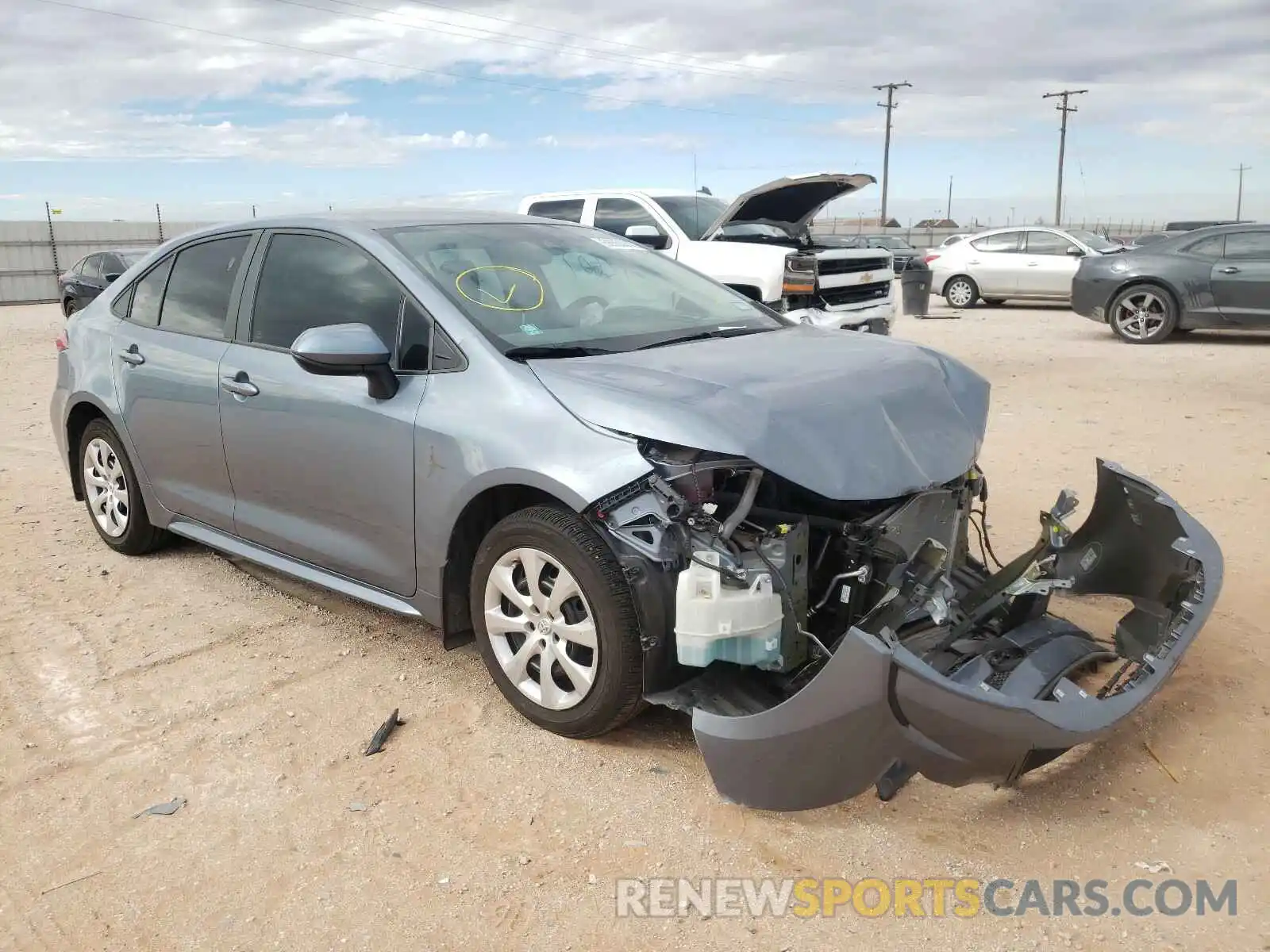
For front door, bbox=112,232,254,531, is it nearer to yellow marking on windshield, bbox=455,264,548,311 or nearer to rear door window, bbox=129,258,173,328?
rear door window, bbox=129,258,173,328

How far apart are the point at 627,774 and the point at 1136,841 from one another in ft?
4.79

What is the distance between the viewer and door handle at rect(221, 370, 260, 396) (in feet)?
14.0

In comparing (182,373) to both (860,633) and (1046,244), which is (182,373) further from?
(1046,244)

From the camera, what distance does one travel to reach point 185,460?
4746mm

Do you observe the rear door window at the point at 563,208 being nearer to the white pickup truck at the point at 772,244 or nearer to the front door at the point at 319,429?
the white pickup truck at the point at 772,244

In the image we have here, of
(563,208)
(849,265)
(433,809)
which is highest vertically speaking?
(563,208)

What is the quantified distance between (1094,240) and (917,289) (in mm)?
4572

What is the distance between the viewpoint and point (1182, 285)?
43.4 feet

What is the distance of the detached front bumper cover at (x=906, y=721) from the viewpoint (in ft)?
8.73

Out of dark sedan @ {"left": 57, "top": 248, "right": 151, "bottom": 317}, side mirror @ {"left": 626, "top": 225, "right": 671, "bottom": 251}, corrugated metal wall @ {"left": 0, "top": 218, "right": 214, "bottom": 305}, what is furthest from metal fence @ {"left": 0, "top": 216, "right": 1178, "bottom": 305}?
side mirror @ {"left": 626, "top": 225, "right": 671, "bottom": 251}

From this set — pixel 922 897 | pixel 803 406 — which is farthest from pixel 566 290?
pixel 922 897

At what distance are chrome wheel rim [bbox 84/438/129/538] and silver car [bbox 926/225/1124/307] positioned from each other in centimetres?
A: 1606

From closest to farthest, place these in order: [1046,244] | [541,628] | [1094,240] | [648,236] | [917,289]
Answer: [541,628]
[648,236]
[917,289]
[1046,244]
[1094,240]

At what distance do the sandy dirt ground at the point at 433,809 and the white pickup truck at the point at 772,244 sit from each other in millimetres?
5616
